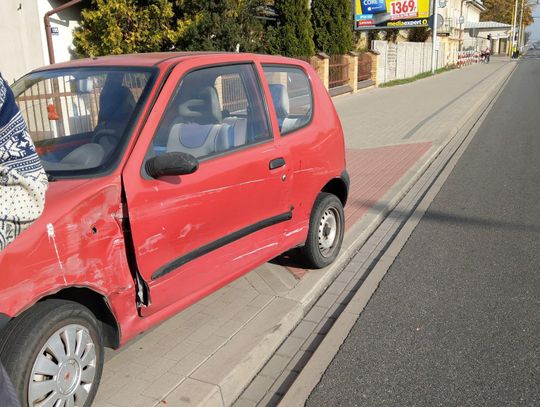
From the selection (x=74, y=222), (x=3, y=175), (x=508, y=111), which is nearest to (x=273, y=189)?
(x=74, y=222)

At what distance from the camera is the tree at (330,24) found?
75.0ft

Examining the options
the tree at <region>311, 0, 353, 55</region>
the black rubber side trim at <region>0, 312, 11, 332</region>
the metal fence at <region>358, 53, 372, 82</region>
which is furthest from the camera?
the metal fence at <region>358, 53, 372, 82</region>

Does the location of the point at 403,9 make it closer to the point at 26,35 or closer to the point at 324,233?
the point at 26,35

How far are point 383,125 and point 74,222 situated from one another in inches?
474

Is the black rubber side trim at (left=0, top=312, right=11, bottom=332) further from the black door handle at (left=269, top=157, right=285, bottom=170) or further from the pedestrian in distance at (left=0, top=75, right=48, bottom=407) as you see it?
the black door handle at (left=269, top=157, right=285, bottom=170)

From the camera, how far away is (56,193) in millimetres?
2449

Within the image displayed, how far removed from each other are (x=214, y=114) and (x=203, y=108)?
133mm

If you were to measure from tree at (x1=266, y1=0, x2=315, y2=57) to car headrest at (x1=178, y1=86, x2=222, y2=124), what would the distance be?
16.0 m

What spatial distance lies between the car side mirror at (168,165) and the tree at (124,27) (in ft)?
37.9

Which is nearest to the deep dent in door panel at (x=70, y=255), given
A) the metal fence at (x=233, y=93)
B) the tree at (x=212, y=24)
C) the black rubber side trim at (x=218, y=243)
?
the black rubber side trim at (x=218, y=243)

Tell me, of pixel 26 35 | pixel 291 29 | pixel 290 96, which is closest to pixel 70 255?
pixel 290 96

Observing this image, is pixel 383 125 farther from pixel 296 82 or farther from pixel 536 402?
pixel 536 402

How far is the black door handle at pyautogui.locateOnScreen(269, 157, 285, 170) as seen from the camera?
3658mm

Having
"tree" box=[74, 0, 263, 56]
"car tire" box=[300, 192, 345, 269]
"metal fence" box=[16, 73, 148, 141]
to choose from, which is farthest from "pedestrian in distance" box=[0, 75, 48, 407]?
"tree" box=[74, 0, 263, 56]
